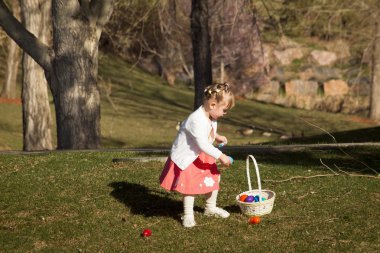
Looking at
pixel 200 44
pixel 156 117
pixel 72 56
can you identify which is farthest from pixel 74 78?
pixel 156 117

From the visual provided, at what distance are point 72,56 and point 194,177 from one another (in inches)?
229

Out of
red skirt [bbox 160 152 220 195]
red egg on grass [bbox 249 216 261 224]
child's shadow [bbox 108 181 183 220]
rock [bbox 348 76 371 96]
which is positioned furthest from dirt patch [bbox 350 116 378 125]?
red skirt [bbox 160 152 220 195]

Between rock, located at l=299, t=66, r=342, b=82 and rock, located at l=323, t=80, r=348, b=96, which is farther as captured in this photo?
rock, located at l=299, t=66, r=342, b=82

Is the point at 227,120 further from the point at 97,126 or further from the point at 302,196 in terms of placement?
the point at 302,196

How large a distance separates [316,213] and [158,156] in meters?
4.31

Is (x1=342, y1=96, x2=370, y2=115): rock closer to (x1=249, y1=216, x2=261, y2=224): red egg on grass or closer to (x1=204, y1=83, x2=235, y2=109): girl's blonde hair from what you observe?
(x1=249, y1=216, x2=261, y2=224): red egg on grass

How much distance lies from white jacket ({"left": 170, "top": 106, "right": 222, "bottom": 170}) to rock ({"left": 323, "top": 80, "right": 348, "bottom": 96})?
29.9 m

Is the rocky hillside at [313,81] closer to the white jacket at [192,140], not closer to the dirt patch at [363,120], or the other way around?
the dirt patch at [363,120]

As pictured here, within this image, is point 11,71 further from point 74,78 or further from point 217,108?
point 217,108

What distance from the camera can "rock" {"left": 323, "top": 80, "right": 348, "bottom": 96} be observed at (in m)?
36.7

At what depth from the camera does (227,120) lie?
29703 mm

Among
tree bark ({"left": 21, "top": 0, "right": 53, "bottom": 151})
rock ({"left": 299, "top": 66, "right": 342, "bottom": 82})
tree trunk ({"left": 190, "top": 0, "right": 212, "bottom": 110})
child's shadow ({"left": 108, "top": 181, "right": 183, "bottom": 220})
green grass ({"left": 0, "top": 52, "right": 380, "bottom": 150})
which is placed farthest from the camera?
rock ({"left": 299, "top": 66, "right": 342, "bottom": 82})

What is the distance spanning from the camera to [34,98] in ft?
58.6

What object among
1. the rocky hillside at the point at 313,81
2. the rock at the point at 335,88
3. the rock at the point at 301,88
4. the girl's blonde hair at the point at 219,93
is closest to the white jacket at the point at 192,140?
the girl's blonde hair at the point at 219,93
